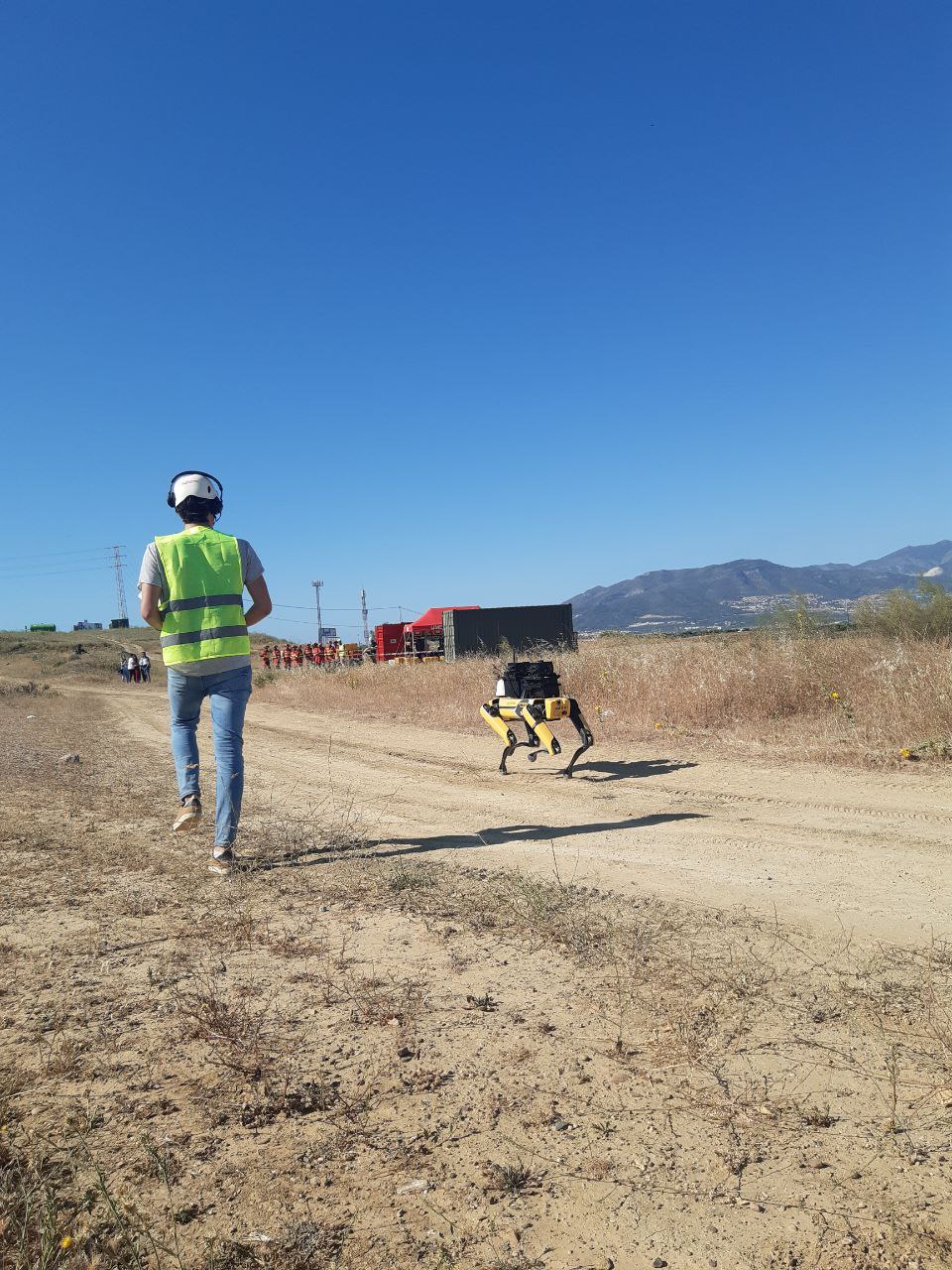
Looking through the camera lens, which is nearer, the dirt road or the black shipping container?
the dirt road

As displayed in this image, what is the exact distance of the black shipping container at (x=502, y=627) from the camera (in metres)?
29.6

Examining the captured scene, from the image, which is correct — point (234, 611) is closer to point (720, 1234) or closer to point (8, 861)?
point (8, 861)

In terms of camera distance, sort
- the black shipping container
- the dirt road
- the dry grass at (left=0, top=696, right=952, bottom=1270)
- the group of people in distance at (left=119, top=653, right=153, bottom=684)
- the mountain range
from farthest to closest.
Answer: the group of people in distance at (left=119, top=653, right=153, bottom=684)
the black shipping container
the mountain range
the dirt road
the dry grass at (left=0, top=696, right=952, bottom=1270)

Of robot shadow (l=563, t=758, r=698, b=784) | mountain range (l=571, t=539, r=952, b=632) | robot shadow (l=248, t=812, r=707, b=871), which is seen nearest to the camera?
robot shadow (l=248, t=812, r=707, b=871)

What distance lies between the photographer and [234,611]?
16.5 feet

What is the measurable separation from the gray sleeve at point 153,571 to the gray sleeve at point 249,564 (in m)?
0.45

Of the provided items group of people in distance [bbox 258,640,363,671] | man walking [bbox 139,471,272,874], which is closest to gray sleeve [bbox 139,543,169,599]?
man walking [bbox 139,471,272,874]

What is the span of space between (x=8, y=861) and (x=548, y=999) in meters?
3.64

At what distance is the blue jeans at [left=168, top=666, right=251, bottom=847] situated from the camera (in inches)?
196

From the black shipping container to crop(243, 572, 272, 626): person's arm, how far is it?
2282 centimetres

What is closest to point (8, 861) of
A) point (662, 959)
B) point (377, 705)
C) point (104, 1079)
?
point (104, 1079)

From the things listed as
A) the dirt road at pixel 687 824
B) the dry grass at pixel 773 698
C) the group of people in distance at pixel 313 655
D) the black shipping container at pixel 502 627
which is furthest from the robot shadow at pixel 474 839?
the group of people in distance at pixel 313 655

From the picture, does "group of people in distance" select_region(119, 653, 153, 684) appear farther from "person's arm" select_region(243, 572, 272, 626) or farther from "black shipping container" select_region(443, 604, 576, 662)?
"person's arm" select_region(243, 572, 272, 626)

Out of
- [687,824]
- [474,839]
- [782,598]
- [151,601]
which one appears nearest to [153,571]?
[151,601]
